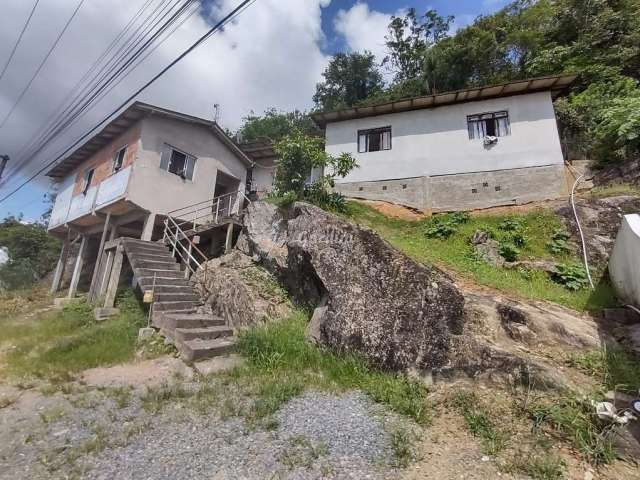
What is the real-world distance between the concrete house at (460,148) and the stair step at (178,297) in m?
7.43

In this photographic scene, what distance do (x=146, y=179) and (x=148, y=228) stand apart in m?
2.03

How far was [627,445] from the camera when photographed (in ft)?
10.5

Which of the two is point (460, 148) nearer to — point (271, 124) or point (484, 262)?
point (484, 262)

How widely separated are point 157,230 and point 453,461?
1510 centimetres

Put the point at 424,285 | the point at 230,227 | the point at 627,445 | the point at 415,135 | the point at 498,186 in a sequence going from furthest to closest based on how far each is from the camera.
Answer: the point at 415,135, the point at 230,227, the point at 498,186, the point at 424,285, the point at 627,445

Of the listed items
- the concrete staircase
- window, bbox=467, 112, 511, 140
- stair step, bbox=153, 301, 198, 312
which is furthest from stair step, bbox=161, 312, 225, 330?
window, bbox=467, 112, 511, 140

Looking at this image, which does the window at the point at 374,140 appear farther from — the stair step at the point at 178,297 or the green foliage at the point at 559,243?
the stair step at the point at 178,297

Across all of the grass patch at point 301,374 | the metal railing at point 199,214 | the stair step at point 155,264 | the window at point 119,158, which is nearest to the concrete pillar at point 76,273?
the window at point 119,158

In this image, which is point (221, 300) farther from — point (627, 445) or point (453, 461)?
point (627, 445)

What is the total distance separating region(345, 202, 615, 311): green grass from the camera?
607 cm

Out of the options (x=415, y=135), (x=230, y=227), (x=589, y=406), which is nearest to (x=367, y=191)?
(x=415, y=135)

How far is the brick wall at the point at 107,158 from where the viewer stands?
41.5ft

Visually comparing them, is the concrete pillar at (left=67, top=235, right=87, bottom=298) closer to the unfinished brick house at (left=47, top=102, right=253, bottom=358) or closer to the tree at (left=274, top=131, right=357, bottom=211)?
the unfinished brick house at (left=47, top=102, right=253, bottom=358)

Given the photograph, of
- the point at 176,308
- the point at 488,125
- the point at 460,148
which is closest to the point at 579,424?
the point at 176,308
